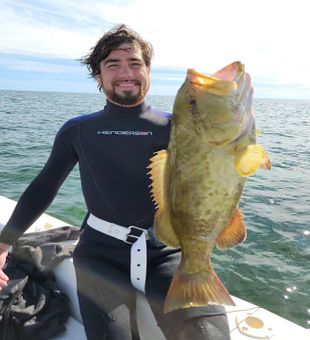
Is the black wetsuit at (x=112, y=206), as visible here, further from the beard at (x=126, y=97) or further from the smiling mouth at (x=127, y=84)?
the smiling mouth at (x=127, y=84)

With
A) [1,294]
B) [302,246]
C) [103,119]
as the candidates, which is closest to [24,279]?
[1,294]

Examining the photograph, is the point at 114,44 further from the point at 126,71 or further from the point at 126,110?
the point at 126,110

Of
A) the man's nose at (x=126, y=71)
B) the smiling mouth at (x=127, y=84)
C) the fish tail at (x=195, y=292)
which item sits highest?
the man's nose at (x=126, y=71)

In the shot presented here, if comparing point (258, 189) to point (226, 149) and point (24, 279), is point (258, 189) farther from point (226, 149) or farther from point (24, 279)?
point (226, 149)

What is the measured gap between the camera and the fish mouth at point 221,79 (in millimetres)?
2164

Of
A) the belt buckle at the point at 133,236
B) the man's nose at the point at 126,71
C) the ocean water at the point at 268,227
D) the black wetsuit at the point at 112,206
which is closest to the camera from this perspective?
the black wetsuit at the point at 112,206

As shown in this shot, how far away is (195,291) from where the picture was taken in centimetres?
246

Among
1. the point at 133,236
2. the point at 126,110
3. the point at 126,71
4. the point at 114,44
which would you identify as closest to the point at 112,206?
the point at 133,236

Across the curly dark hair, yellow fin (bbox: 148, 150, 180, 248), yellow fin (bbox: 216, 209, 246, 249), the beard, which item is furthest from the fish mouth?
the curly dark hair

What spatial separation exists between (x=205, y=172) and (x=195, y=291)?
78cm

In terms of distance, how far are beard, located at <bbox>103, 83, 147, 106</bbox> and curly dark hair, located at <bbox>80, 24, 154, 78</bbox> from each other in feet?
1.05

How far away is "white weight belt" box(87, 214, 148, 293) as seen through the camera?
3.14 m

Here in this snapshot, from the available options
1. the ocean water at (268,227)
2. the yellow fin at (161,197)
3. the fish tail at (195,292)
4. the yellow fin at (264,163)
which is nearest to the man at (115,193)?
the fish tail at (195,292)

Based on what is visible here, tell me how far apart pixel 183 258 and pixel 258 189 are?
8.67m
